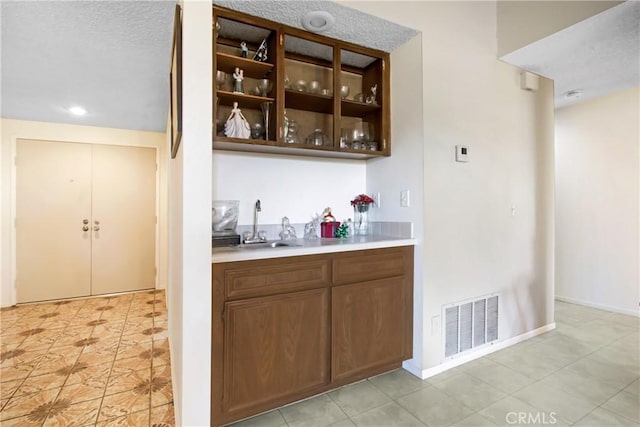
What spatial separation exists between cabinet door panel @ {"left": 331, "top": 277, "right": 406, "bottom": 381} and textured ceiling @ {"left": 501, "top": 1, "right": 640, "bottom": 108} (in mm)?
2037

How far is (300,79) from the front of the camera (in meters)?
2.32

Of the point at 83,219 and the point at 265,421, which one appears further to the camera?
the point at 83,219

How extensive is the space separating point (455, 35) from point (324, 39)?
3.19ft

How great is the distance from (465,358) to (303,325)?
137 cm

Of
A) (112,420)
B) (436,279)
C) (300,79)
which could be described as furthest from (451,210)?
(112,420)

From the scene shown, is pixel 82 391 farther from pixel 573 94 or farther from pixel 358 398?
pixel 573 94

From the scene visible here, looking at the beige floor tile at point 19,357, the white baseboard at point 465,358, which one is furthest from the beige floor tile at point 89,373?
the white baseboard at point 465,358

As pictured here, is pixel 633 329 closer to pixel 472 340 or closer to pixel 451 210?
pixel 472 340

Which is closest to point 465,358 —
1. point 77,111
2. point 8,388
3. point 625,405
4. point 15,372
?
point 625,405

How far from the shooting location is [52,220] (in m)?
3.91

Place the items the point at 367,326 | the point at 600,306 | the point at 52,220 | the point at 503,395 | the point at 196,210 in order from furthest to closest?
the point at 52,220
the point at 600,306
the point at 367,326
the point at 503,395
the point at 196,210

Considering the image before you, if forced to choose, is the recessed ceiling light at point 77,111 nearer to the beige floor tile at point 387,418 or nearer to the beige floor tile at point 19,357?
the beige floor tile at point 19,357

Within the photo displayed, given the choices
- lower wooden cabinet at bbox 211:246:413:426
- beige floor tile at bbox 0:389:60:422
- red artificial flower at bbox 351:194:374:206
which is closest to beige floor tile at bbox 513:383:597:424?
lower wooden cabinet at bbox 211:246:413:426

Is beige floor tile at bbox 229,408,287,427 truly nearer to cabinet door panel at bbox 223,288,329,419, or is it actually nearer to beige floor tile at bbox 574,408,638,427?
cabinet door panel at bbox 223,288,329,419
